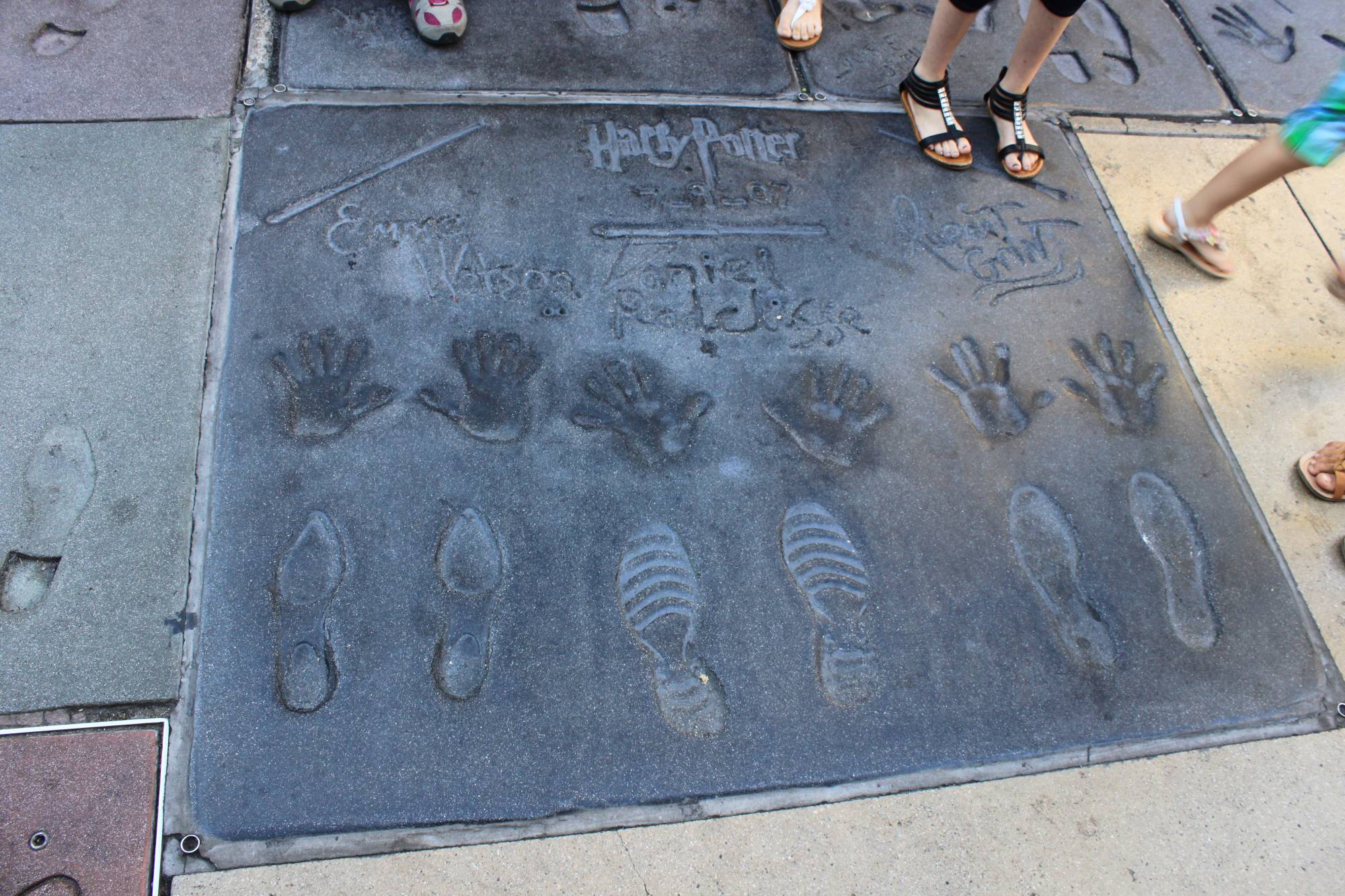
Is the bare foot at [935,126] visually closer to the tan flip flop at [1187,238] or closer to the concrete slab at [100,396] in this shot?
the tan flip flop at [1187,238]

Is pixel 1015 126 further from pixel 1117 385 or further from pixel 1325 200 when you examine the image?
pixel 1325 200

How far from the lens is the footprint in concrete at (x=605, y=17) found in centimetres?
226

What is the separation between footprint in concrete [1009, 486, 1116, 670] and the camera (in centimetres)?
153

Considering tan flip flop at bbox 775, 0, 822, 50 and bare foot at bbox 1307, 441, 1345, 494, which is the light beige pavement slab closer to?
bare foot at bbox 1307, 441, 1345, 494

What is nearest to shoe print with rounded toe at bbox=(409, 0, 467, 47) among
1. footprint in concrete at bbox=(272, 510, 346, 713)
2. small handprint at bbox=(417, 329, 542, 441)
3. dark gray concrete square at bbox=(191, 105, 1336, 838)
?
dark gray concrete square at bbox=(191, 105, 1336, 838)

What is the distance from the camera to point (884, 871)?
1.32 m

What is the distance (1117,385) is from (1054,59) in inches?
45.3

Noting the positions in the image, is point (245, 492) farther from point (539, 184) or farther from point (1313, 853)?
point (1313, 853)

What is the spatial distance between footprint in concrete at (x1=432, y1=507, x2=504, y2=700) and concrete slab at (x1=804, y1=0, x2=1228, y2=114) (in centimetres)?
157

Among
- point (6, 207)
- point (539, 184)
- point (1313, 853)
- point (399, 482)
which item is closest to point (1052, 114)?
point (539, 184)

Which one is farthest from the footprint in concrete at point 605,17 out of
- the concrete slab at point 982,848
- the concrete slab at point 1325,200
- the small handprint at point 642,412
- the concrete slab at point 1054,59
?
the concrete slab at point 982,848

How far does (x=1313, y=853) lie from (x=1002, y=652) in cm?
59

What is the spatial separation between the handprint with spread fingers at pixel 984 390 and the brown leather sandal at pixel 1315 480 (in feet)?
2.01
